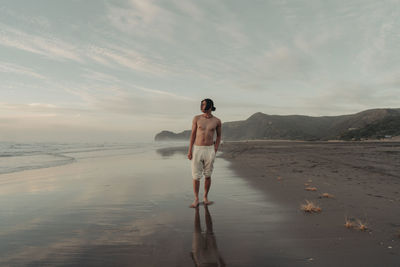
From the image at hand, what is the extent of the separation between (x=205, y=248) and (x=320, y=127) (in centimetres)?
16853

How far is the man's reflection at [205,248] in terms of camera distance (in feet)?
9.12

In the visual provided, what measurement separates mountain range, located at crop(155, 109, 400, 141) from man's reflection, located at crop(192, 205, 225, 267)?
3763 inches

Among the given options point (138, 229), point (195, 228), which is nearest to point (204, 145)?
point (195, 228)

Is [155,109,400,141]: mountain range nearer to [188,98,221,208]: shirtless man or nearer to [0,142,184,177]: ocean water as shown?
[0,142,184,177]: ocean water

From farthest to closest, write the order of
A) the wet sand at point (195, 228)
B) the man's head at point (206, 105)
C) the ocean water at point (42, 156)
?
1. the ocean water at point (42, 156)
2. the man's head at point (206, 105)
3. the wet sand at point (195, 228)

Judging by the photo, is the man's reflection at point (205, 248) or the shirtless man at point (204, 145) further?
the shirtless man at point (204, 145)

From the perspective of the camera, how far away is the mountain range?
87312mm

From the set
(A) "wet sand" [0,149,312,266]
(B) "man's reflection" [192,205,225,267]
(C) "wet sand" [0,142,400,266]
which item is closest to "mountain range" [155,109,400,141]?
(C) "wet sand" [0,142,400,266]

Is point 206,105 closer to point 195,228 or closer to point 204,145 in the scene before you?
point 204,145

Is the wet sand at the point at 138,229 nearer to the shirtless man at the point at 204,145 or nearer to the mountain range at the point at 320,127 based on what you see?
the shirtless man at the point at 204,145

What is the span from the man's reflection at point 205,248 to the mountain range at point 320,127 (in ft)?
314

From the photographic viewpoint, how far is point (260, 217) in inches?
182

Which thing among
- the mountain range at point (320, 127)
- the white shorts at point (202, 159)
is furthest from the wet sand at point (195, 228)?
the mountain range at point (320, 127)

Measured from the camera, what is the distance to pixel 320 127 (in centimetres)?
15025
